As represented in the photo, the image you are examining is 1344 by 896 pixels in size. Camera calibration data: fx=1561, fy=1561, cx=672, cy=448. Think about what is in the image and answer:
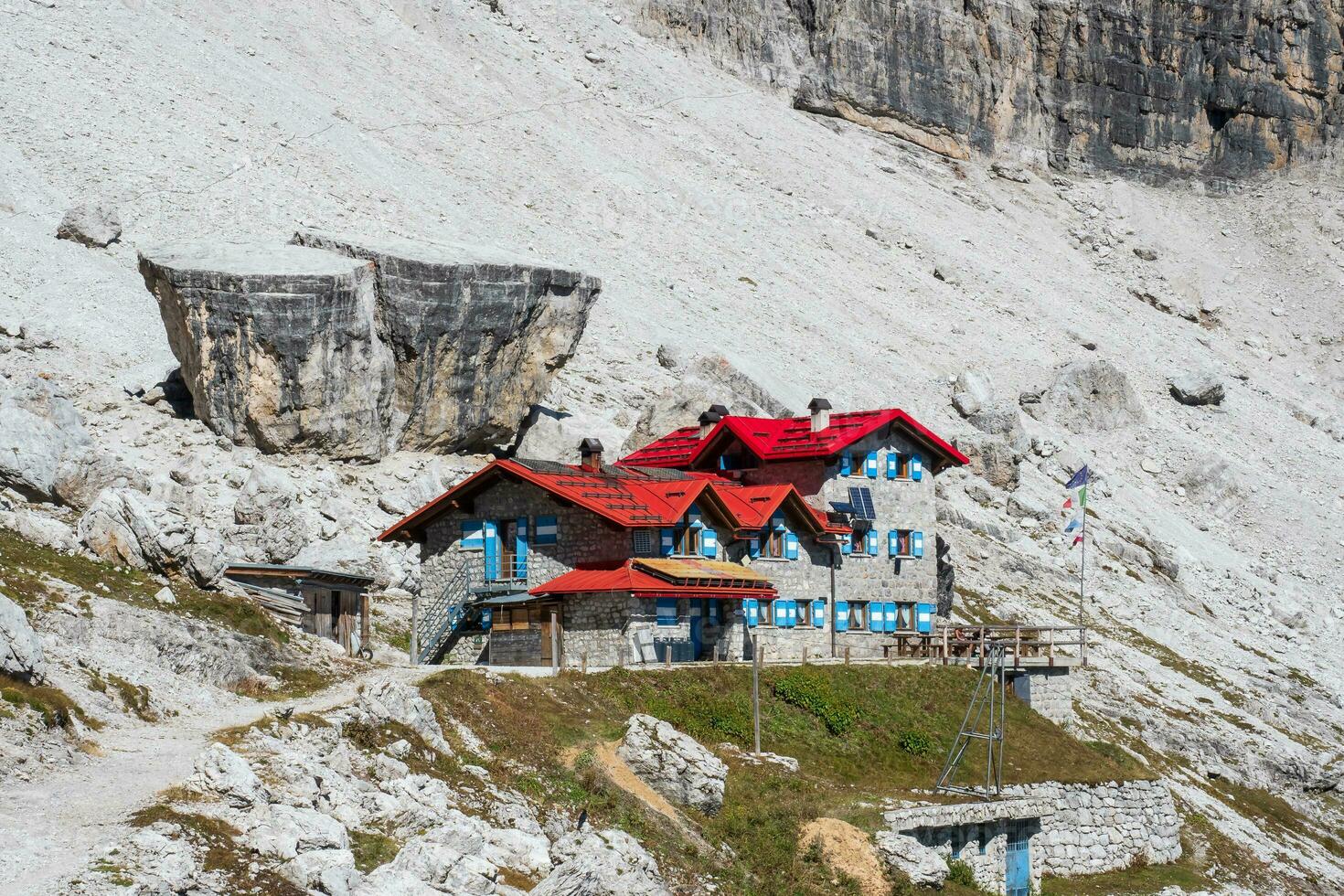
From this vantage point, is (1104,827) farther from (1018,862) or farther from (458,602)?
(458,602)

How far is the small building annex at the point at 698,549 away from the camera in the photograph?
4544 centimetres

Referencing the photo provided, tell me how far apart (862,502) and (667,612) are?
37.5ft

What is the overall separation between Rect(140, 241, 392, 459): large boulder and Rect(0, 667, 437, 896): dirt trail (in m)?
29.1

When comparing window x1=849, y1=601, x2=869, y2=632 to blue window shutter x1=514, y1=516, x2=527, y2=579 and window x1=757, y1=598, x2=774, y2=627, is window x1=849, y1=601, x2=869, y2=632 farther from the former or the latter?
blue window shutter x1=514, y1=516, x2=527, y2=579

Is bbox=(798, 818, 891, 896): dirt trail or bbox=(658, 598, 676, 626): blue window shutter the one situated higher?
bbox=(658, 598, 676, 626): blue window shutter

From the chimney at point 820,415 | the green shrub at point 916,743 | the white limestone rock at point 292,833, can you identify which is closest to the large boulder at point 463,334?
the chimney at point 820,415

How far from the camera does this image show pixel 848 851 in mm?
35625

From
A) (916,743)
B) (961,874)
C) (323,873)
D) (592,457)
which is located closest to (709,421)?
(592,457)

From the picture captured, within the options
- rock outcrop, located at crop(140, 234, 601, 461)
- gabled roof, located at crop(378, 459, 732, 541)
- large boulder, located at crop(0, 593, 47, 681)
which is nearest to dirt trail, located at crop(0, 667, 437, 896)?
large boulder, located at crop(0, 593, 47, 681)

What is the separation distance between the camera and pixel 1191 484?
91.2 m

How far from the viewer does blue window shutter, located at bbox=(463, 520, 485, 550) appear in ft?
159

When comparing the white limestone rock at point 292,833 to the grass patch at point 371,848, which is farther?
the grass patch at point 371,848

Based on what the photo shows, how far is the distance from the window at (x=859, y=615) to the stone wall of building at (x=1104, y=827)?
10.8m

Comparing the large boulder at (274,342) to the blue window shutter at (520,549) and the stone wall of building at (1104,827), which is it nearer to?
the blue window shutter at (520,549)
